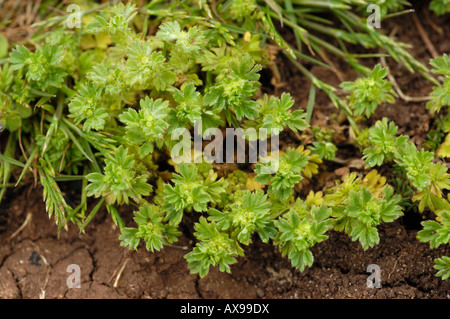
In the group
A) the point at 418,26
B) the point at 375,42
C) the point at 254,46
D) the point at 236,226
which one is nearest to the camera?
the point at 236,226

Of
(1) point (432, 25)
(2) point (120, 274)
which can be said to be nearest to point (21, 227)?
(2) point (120, 274)

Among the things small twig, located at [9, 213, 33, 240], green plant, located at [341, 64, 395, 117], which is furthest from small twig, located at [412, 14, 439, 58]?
small twig, located at [9, 213, 33, 240]

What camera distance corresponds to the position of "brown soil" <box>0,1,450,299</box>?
122 inches

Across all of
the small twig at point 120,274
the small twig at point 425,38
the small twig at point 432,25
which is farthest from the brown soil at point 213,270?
the small twig at point 432,25

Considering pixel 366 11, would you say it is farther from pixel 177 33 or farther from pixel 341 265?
pixel 341 265

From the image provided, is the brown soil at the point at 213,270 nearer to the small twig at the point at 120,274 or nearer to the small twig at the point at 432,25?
the small twig at the point at 120,274

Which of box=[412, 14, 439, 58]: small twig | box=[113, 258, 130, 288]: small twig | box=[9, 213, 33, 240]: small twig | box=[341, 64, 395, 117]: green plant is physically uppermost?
box=[412, 14, 439, 58]: small twig

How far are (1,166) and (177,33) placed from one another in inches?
59.7

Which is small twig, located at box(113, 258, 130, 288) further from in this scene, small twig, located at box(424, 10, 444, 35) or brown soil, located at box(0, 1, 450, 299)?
small twig, located at box(424, 10, 444, 35)

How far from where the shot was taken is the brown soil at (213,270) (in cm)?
309

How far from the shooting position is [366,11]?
12.1 ft

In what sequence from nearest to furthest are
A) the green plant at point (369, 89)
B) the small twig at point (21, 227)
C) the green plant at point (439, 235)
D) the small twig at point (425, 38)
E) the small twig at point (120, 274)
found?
1. the green plant at point (439, 235)
2. the green plant at point (369, 89)
3. the small twig at point (120, 274)
4. the small twig at point (21, 227)
5. the small twig at point (425, 38)
